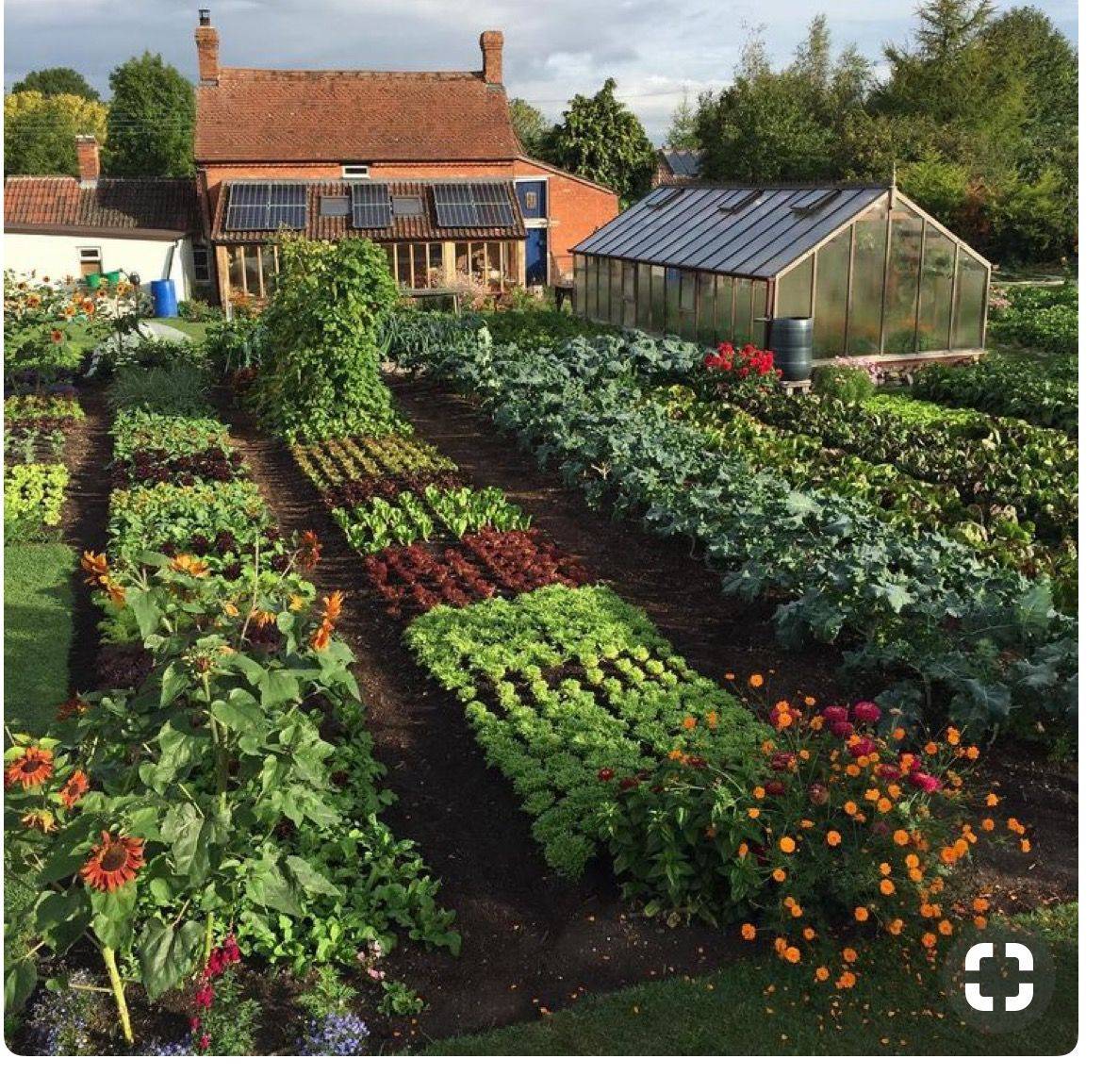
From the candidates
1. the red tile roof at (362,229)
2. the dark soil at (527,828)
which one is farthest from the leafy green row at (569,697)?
the red tile roof at (362,229)

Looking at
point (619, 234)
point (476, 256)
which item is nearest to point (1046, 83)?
point (476, 256)

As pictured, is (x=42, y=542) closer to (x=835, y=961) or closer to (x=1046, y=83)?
(x=835, y=961)

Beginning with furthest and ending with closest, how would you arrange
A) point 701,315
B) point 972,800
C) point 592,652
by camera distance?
point 701,315
point 592,652
point 972,800

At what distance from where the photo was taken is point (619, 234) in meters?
21.8

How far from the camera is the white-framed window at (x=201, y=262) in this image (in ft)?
102

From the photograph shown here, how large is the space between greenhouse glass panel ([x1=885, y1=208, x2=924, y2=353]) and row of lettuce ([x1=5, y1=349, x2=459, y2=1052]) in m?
13.4

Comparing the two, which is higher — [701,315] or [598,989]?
[701,315]

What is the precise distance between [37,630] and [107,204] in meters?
26.5

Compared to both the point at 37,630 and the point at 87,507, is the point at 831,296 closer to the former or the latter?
the point at 87,507

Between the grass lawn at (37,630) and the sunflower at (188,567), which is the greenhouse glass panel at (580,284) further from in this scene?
the sunflower at (188,567)

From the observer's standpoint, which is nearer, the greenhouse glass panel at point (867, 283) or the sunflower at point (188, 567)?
the sunflower at point (188, 567)

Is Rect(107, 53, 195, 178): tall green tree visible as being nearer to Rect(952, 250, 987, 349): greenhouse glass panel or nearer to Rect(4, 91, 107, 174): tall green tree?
Rect(4, 91, 107, 174): tall green tree

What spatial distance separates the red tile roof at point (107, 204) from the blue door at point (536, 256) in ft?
28.7

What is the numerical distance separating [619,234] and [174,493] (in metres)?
13.1
